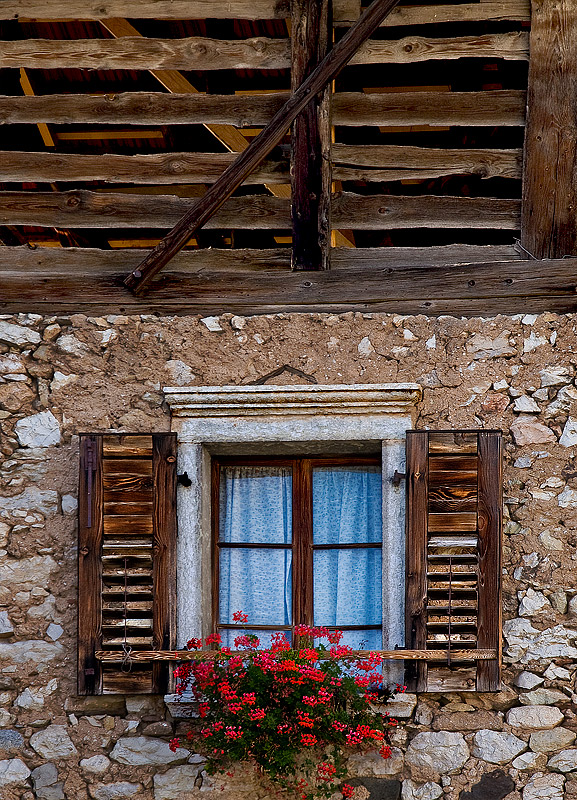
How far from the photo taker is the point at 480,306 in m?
4.38

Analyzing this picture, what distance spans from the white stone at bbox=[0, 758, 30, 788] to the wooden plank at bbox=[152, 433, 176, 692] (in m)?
0.67

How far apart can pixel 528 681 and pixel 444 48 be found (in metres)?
2.87

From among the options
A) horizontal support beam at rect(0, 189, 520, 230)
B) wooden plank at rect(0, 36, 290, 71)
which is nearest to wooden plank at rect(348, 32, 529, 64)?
wooden plank at rect(0, 36, 290, 71)

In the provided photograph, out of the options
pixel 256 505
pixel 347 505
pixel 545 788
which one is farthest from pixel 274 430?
pixel 545 788

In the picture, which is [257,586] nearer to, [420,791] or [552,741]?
[420,791]

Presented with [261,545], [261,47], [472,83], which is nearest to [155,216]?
[261,47]

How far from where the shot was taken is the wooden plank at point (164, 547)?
160 inches

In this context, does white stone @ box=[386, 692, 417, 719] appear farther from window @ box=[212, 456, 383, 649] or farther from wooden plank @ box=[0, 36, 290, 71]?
wooden plank @ box=[0, 36, 290, 71]

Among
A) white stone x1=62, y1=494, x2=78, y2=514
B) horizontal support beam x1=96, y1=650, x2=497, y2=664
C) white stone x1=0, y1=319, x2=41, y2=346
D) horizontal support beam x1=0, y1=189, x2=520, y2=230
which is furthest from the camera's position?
horizontal support beam x1=0, y1=189, x2=520, y2=230

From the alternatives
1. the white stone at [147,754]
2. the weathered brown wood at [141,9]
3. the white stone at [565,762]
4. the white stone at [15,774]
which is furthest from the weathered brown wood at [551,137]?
the white stone at [15,774]

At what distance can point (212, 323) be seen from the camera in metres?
4.38

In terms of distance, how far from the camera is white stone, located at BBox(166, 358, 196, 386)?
4324mm

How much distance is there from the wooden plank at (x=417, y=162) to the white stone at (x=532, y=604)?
6.35ft

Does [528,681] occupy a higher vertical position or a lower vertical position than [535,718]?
higher
